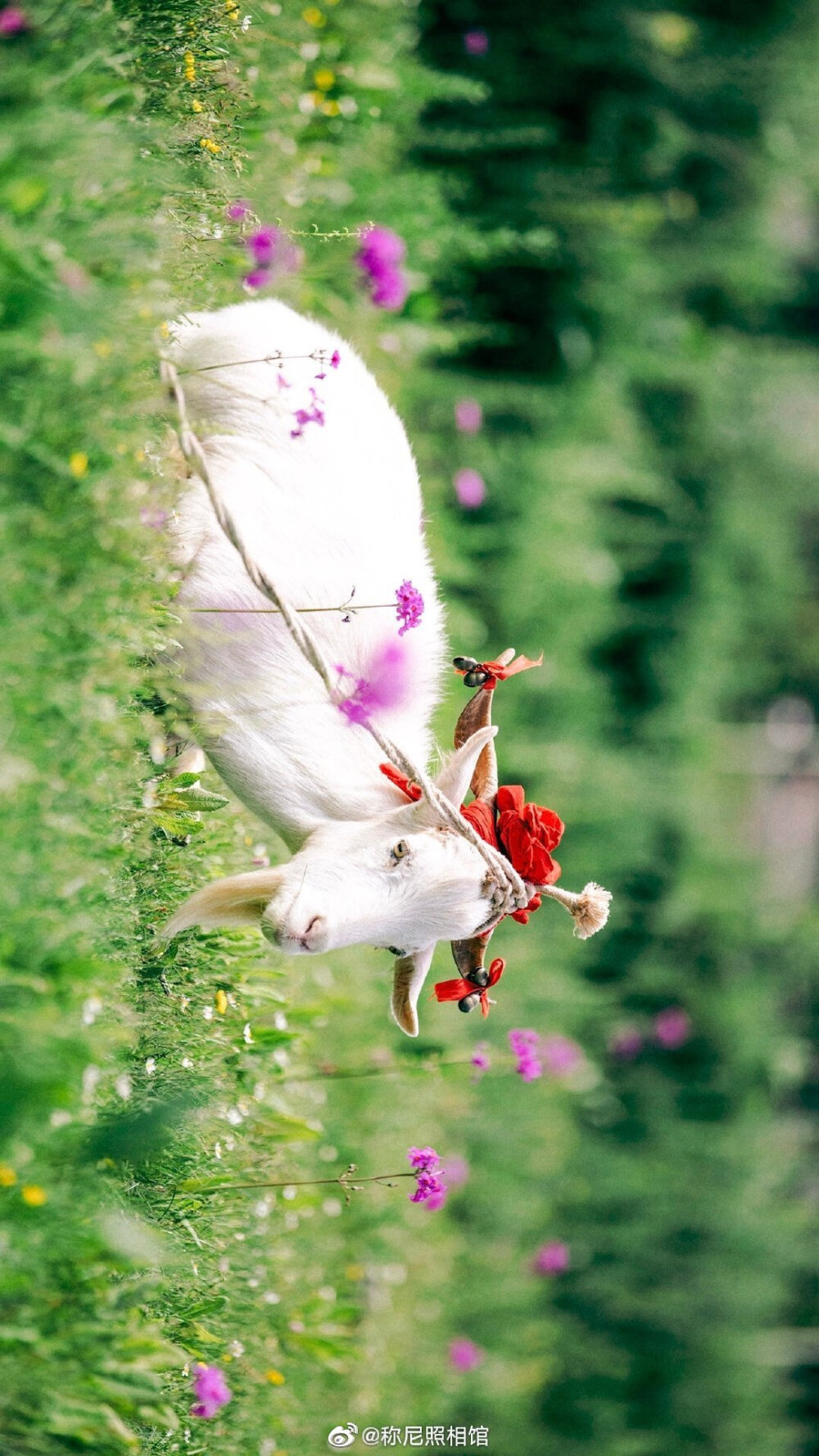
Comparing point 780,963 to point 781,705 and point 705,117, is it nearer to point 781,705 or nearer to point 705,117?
point 781,705

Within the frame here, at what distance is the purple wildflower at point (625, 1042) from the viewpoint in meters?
7.30

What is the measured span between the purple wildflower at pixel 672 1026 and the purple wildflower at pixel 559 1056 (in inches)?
36.6

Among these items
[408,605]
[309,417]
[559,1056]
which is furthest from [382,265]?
[559,1056]

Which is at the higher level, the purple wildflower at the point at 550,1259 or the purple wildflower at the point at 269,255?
the purple wildflower at the point at 269,255

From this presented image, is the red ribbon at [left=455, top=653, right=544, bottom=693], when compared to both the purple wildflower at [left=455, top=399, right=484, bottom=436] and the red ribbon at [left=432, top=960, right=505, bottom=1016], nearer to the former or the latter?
the red ribbon at [left=432, top=960, right=505, bottom=1016]

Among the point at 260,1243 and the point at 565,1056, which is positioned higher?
the point at 260,1243

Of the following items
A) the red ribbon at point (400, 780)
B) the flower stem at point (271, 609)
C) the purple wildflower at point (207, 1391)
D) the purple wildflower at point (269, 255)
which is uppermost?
the purple wildflower at point (269, 255)

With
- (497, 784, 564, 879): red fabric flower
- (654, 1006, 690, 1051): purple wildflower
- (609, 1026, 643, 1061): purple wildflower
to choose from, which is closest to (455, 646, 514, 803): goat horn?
(497, 784, 564, 879): red fabric flower

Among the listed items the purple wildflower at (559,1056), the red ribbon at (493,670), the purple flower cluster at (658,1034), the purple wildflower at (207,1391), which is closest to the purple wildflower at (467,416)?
the purple wildflower at (559,1056)

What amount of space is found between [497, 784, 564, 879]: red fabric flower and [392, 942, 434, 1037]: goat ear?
0.30 m

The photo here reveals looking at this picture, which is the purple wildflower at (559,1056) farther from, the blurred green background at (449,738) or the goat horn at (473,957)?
the goat horn at (473,957)

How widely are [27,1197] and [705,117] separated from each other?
6.26 m

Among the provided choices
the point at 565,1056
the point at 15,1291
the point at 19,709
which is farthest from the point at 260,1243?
the point at 565,1056

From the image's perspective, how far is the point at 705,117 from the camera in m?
6.55
